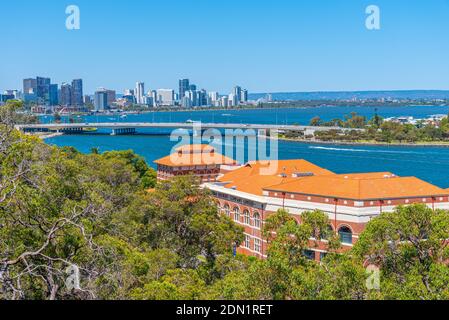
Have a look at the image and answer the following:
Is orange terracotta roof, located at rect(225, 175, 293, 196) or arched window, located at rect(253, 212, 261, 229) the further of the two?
orange terracotta roof, located at rect(225, 175, 293, 196)

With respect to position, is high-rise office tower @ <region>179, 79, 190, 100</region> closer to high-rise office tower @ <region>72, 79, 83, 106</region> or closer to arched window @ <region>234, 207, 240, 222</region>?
high-rise office tower @ <region>72, 79, 83, 106</region>

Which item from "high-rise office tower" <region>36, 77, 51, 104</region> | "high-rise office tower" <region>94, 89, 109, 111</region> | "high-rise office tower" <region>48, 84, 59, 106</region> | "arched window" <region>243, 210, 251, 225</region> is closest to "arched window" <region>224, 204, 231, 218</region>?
"arched window" <region>243, 210, 251, 225</region>

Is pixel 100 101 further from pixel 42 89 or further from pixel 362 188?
pixel 362 188

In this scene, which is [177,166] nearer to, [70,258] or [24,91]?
[70,258]

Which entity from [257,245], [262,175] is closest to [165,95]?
[262,175]

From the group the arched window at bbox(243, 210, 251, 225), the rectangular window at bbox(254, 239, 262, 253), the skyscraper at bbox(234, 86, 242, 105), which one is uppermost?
the skyscraper at bbox(234, 86, 242, 105)

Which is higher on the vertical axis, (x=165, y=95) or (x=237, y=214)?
(x=165, y=95)
